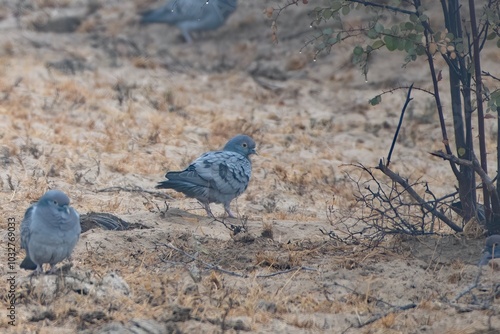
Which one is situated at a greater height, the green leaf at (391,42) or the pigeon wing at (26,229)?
the green leaf at (391,42)

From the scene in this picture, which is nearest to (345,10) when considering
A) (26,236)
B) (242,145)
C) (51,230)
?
(242,145)

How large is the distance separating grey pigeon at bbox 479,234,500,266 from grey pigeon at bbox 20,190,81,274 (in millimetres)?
2443

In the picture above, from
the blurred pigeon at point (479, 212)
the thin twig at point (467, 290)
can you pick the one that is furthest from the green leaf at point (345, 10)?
the thin twig at point (467, 290)

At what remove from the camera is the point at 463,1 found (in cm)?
1216

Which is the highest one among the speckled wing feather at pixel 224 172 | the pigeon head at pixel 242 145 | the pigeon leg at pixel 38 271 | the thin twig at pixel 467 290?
the pigeon head at pixel 242 145

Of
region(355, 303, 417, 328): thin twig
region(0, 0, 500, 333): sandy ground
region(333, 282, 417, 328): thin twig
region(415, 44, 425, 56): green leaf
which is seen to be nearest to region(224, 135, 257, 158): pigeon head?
region(0, 0, 500, 333): sandy ground

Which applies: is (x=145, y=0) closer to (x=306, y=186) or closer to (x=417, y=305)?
(x=306, y=186)

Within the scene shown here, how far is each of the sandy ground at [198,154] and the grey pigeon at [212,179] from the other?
0.70ft

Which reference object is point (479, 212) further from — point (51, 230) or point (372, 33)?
point (51, 230)

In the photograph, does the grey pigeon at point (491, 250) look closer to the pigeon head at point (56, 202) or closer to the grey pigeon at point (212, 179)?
the grey pigeon at point (212, 179)

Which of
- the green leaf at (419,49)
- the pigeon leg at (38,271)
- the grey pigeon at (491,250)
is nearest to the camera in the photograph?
the pigeon leg at (38,271)

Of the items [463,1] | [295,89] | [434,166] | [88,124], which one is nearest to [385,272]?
[434,166]

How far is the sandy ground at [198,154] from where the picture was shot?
204 inches

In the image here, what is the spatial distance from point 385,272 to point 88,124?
4681 mm
